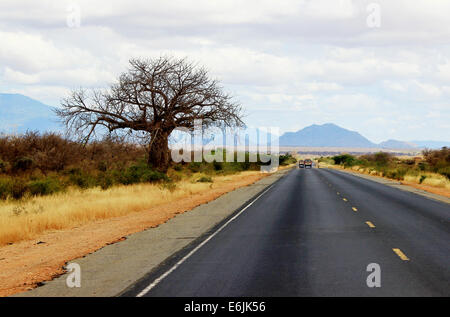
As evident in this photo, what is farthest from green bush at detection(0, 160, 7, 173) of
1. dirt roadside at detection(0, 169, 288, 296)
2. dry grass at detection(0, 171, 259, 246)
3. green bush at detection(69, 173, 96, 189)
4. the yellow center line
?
the yellow center line

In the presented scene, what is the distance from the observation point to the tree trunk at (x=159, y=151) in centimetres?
3659

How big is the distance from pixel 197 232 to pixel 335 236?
153 inches

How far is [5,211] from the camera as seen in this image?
66.4 feet

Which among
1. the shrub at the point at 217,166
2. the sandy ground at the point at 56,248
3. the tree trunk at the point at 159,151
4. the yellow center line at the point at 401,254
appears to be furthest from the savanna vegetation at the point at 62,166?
the shrub at the point at 217,166

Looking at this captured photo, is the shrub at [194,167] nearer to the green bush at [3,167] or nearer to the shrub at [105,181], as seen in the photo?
the shrub at [105,181]

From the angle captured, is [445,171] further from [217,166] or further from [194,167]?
[217,166]

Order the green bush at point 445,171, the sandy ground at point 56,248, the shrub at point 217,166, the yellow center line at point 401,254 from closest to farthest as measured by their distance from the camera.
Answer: the sandy ground at point 56,248
the yellow center line at point 401,254
the green bush at point 445,171
the shrub at point 217,166

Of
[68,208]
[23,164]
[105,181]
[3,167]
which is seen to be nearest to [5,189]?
[68,208]

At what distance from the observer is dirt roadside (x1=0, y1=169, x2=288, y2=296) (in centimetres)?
909

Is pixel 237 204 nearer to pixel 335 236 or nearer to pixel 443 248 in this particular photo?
pixel 335 236

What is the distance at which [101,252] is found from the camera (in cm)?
1252

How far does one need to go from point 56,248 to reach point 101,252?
2036mm

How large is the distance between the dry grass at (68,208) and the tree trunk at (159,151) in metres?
5.09
